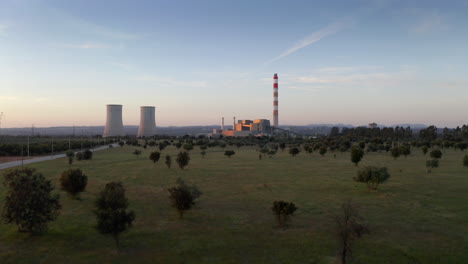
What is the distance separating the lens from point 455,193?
97.3 ft

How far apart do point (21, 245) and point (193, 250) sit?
9.25m

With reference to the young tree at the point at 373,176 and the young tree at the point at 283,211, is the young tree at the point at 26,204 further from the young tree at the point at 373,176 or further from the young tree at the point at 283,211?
the young tree at the point at 373,176

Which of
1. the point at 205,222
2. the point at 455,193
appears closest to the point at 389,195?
the point at 455,193

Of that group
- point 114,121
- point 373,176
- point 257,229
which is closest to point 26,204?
point 257,229

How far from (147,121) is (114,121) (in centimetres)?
1962

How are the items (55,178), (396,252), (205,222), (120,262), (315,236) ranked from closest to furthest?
(120,262)
(396,252)
(315,236)
(205,222)
(55,178)

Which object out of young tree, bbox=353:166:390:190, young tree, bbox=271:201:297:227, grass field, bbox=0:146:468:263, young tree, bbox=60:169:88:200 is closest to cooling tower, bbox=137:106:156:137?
grass field, bbox=0:146:468:263

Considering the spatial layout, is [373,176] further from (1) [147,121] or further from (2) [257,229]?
(1) [147,121]

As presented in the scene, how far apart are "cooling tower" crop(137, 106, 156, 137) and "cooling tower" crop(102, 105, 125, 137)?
1390cm

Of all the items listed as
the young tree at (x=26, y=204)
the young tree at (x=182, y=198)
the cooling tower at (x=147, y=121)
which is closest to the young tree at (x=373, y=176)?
the young tree at (x=182, y=198)

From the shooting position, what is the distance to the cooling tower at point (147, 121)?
541 ft

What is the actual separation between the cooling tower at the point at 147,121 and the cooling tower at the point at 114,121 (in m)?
13.9

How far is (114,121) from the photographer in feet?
497

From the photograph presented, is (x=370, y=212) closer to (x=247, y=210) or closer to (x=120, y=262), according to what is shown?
(x=247, y=210)
